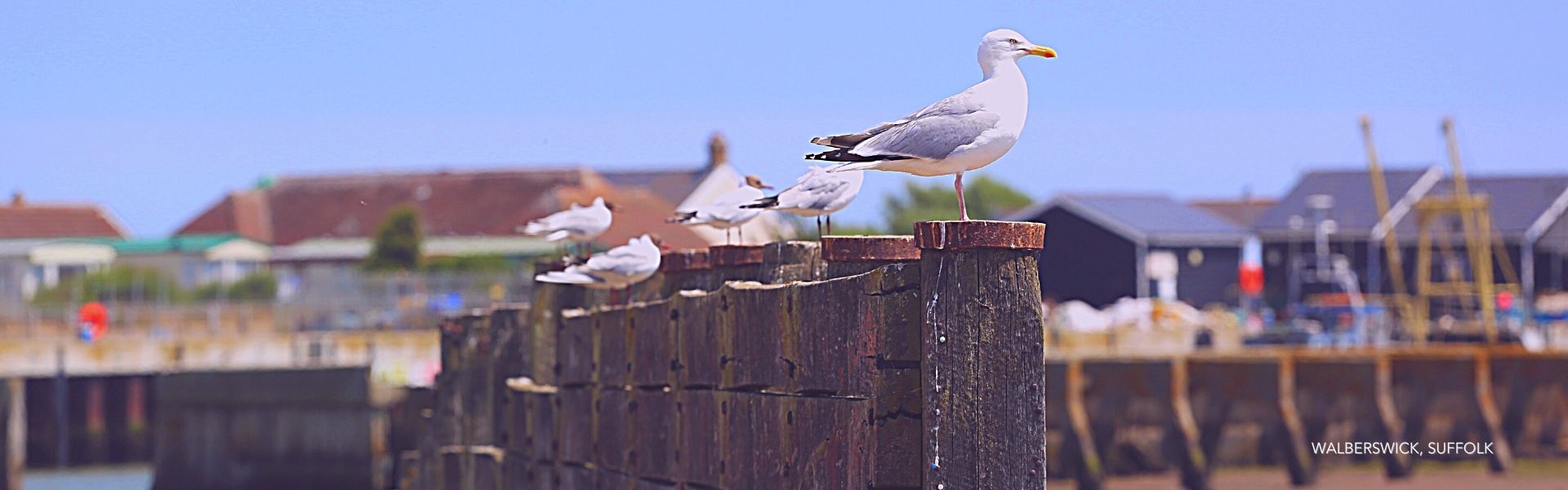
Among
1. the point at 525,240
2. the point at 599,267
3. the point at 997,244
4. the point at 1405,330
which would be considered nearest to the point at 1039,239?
the point at 997,244

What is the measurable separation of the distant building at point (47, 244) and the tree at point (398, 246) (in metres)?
10.6

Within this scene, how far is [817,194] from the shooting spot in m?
10.7

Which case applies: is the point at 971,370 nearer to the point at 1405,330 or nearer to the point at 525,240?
the point at 1405,330

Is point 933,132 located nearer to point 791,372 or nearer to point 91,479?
point 791,372

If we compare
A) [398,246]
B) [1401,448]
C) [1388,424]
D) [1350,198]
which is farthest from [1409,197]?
[1401,448]

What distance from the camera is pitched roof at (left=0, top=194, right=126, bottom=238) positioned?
76375mm

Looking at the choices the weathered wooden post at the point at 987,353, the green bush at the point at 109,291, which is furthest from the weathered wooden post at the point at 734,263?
the green bush at the point at 109,291

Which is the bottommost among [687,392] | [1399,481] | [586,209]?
[1399,481]

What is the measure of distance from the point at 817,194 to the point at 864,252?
1809mm

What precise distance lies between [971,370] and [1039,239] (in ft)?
1.68

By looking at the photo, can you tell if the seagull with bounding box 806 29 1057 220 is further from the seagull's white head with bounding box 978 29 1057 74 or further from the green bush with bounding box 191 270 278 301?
the green bush with bounding box 191 270 278 301

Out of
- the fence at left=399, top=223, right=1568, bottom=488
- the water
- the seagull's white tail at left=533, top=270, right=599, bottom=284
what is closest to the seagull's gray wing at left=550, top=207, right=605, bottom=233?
the fence at left=399, top=223, right=1568, bottom=488

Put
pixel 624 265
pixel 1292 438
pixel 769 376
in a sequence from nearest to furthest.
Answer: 1. pixel 769 376
2. pixel 624 265
3. pixel 1292 438

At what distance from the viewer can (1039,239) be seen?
7719 mm
